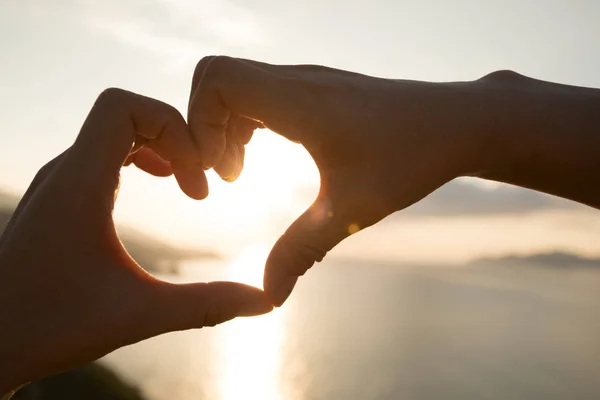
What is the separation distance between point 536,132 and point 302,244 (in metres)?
1.32

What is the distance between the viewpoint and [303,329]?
13400 centimetres

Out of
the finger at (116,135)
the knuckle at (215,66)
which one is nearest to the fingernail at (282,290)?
the finger at (116,135)

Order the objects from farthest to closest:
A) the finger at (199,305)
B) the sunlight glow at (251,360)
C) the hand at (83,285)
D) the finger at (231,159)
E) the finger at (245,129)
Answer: the sunlight glow at (251,360)
the finger at (245,129)
the finger at (231,159)
the finger at (199,305)
the hand at (83,285)

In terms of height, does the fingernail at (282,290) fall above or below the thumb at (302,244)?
below

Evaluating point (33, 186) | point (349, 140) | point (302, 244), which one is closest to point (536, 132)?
point (349, 140)

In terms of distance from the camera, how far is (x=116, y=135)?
7.36 ft

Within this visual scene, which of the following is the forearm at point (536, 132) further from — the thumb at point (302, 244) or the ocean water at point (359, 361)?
the ocean water at point (359, 361)

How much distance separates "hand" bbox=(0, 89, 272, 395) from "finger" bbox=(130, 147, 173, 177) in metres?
0.59

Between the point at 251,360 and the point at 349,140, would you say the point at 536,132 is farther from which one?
the point at 251,360

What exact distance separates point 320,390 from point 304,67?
72.1 metres

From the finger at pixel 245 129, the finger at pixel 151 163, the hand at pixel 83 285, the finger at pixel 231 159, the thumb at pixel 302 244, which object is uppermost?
the finger at pixel 245 129

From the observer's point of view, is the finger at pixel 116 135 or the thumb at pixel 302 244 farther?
the thumb at pixel 302 244

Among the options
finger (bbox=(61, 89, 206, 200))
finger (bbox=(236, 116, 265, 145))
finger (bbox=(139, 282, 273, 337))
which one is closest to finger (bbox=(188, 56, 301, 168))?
finger (bbox=(61, 89, 206, 200))

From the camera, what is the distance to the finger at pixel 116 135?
2135mm
